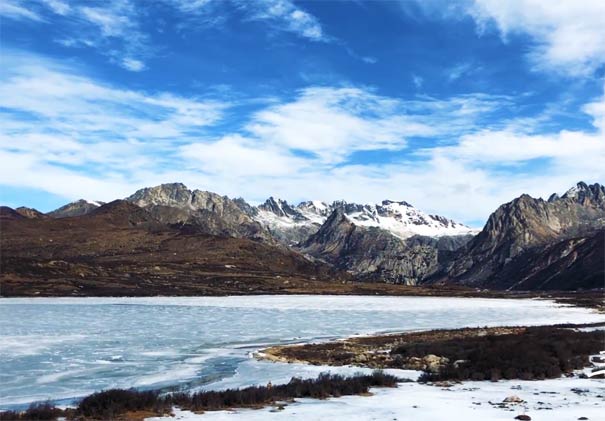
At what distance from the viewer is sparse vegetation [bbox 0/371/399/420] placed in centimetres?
2027

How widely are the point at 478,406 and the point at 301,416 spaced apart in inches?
251

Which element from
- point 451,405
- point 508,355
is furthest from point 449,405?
point 508,355

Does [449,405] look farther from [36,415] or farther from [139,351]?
[139,351]

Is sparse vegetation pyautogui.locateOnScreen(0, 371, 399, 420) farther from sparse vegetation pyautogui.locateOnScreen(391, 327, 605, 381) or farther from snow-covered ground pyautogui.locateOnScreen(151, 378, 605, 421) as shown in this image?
sparse vegetation pyautogui.locateOnScreen(391, 327, 605, 381)

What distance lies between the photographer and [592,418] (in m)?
18.5

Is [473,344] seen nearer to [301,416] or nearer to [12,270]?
[301,416]

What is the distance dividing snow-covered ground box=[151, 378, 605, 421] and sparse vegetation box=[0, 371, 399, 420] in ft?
2.69

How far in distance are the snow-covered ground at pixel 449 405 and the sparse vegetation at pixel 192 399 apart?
0.82 meters

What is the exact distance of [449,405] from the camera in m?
21.4

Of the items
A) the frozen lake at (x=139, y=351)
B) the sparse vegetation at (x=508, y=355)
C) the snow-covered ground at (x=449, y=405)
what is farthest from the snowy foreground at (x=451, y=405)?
the frozen lake at (x=139, y=351)

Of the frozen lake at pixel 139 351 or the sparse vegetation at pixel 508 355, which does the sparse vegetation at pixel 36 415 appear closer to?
the frozen lake at pixel 139 351

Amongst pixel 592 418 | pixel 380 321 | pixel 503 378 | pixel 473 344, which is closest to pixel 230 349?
pixel 473 344

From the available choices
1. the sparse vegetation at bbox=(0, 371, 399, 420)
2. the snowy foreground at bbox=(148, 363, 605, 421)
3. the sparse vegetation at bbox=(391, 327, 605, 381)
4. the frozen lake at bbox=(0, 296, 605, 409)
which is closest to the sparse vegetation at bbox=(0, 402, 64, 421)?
the sparse vegetation at bbox=(0, 371, 399, 420)

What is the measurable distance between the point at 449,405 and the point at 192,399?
9.43 meters
